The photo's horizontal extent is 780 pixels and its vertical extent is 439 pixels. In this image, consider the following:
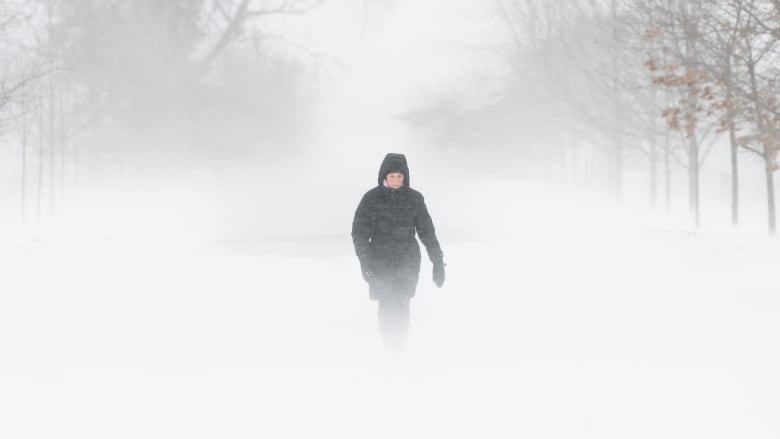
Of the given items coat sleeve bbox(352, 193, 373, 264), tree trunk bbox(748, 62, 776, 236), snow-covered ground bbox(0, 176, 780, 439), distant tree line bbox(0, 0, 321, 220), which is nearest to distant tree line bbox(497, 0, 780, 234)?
tree trunk bbox(748, 62, 776, 236)

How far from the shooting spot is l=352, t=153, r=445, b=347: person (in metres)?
6.55

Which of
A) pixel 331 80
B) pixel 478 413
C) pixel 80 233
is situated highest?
pixel 331 80

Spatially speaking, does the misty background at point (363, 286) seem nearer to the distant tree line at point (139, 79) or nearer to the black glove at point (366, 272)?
the distant tree line at point (139, 79)

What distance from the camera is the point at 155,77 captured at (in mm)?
33156

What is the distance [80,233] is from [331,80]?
15.5m

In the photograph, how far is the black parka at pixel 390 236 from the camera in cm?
655

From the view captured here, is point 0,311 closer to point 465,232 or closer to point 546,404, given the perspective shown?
point 546,404

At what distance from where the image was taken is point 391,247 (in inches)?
260

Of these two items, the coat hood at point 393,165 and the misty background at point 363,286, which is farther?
the coat hood at point 393,165

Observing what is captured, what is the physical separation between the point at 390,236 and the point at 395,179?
464 mm

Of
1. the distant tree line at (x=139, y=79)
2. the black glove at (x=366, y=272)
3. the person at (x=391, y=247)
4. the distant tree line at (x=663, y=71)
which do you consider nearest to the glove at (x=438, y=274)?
the person at (x=391, y=247)

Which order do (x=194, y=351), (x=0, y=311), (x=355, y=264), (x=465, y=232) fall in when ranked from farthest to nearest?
(x=465, y=232) → (x=355, y=264) → (x=0, y=311) → (x=194, y=351)

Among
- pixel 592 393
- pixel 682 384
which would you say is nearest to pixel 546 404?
pixel 592 393

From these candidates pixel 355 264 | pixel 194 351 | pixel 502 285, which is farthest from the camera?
pixel 355 264
